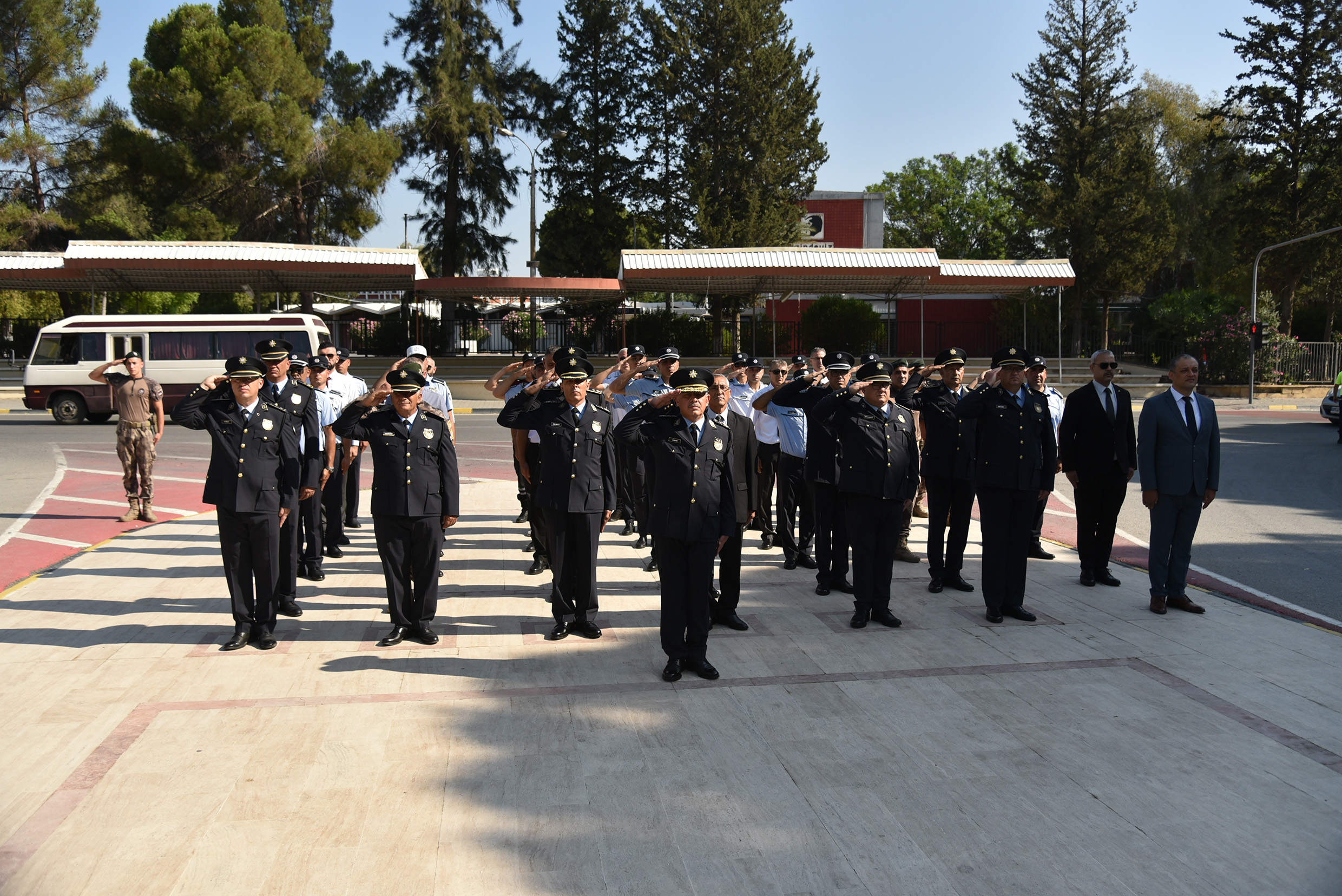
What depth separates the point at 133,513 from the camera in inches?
466

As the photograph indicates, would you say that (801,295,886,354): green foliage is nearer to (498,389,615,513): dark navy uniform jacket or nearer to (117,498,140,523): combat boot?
(117,498,140,523): combat boot

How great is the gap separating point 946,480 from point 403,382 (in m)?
4.67

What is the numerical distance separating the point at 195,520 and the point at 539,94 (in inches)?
1293

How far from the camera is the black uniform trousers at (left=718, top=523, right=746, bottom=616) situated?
7.05 meters

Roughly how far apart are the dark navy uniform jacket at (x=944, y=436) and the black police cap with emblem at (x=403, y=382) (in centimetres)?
431

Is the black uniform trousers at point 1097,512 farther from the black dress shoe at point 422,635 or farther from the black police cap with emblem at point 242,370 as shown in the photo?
the black police cap with emblem at point 242,370

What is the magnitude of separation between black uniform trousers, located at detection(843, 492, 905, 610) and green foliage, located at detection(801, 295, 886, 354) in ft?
95.6

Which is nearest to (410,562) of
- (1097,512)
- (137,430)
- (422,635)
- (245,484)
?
(422,635)

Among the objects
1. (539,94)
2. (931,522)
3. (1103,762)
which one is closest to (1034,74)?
(539,94)

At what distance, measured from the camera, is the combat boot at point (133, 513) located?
11.8 m

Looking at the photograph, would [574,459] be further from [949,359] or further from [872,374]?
[949,359]

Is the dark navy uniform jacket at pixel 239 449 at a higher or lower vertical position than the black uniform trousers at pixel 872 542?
higher

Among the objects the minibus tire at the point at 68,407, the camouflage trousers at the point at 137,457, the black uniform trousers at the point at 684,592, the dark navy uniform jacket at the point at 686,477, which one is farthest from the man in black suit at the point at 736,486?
the minibus tire at the point at 68,407

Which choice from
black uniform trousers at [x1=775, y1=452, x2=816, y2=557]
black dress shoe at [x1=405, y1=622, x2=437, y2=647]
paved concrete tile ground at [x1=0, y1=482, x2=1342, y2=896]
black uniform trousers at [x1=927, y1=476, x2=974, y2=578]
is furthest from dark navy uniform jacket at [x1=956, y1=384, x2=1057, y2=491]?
black dress shoe at [x1=405, y1=622, x2=437, y2=647]
